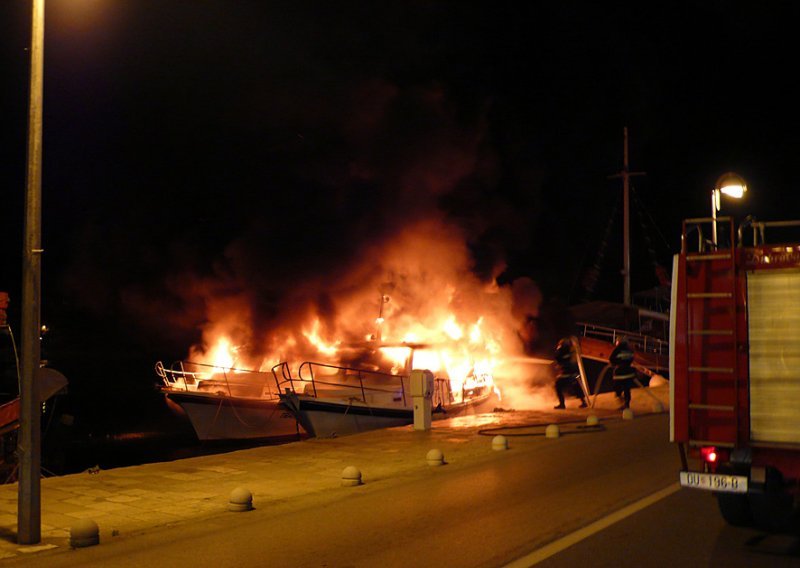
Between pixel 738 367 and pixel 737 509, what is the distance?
1.63 metres

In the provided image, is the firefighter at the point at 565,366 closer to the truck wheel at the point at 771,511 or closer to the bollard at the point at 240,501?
the truck wheel at the point at 771,511

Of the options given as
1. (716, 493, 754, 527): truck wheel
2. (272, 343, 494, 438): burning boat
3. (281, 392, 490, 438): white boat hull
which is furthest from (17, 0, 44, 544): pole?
(281, 392, 490, 438): white boat hull

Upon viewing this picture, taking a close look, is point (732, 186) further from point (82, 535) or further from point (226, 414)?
point (226, 414)

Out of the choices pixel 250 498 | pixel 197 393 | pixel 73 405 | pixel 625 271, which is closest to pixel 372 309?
pixel 197 393

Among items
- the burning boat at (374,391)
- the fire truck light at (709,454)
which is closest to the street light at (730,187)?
the fire truck light at (709,454)

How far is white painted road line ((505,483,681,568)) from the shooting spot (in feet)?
19.9

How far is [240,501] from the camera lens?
8.31 m

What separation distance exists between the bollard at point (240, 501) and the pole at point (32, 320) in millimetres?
2024

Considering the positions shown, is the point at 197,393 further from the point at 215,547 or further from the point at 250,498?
the point at 215,547

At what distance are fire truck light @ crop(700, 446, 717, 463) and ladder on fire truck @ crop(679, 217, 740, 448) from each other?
5cm

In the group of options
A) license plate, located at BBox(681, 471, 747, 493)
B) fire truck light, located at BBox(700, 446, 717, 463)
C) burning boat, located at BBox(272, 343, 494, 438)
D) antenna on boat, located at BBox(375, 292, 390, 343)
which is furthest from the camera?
antenna on boat, located at BBox(375, 292, 390, 343)

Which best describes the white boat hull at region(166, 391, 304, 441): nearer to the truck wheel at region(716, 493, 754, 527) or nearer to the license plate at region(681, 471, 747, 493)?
the truck wheel at region(716, 493, 754, 527)

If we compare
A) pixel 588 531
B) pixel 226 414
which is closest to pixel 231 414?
pixel 226 414

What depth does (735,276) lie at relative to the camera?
20.6 feet
